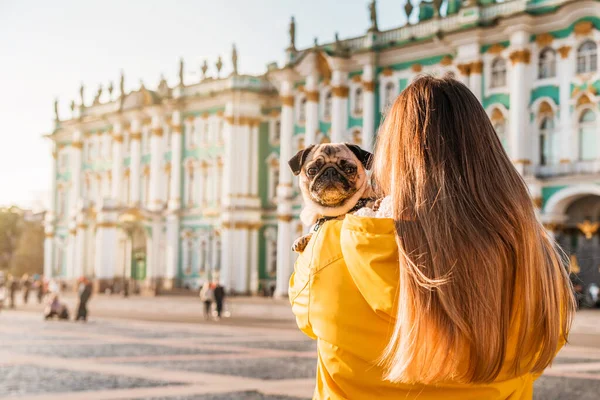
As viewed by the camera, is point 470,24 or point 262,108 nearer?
point 470,24

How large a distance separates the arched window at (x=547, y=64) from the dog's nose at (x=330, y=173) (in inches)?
1309

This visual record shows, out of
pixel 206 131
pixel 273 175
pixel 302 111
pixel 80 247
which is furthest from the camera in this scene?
pixel 80 247

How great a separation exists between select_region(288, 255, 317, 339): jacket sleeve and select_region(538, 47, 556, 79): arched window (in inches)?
1344

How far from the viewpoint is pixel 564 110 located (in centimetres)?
3394

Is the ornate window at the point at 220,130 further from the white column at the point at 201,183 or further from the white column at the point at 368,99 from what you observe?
the white column at the point at 368,99

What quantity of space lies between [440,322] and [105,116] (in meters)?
58.7

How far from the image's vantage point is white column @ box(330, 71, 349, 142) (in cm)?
4206

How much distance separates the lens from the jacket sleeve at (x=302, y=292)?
2.37m

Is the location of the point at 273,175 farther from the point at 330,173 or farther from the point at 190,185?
the point at 330,173

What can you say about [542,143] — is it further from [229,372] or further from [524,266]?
[524,266]

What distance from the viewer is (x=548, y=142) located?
34625 mm

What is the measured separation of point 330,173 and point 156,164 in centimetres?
5171

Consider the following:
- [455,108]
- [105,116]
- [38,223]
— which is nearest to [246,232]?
[105,116]

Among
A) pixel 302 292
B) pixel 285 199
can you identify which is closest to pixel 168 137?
pixel 285 199
